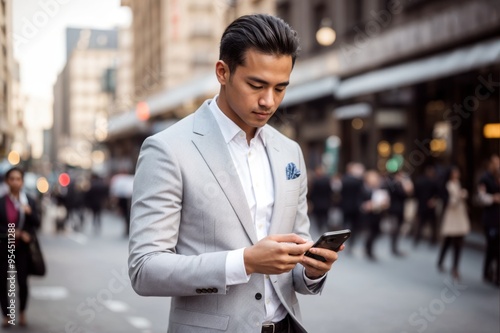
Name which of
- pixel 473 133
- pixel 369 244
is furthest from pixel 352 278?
pixel 473 133

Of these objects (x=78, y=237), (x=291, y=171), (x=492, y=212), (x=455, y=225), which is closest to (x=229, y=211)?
(x=291, y=171)

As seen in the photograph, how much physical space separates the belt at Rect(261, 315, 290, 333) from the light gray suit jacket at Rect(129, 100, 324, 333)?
0.15 feet

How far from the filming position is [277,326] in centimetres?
259

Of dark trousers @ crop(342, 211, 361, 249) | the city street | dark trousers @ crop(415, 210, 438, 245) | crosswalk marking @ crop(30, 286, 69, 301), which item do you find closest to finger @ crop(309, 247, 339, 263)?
the city street

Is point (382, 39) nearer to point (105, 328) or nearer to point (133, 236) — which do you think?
point (105, 328)

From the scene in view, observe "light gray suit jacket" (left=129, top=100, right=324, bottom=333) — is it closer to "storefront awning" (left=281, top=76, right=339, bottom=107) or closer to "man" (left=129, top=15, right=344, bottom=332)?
"man" (left=129, top=15, right=344, bottom=332)

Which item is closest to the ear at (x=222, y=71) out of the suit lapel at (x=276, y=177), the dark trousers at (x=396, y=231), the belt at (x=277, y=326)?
the suit lapel at (x=276, y=177)

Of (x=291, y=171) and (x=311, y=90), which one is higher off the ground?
(x=291, y=171)

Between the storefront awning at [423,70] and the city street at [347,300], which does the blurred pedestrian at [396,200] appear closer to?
the city street at [347,300]

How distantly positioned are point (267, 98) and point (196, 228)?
0.50 metres

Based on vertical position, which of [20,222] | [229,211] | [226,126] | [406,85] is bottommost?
[20,222]

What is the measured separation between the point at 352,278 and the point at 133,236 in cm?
1046

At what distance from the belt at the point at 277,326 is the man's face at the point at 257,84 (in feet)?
2.30

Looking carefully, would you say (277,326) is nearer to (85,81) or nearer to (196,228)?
(196,228)
